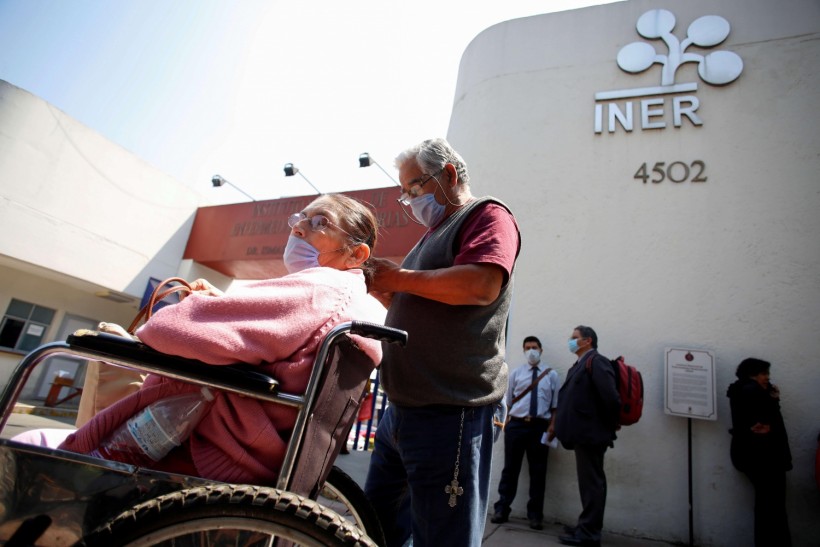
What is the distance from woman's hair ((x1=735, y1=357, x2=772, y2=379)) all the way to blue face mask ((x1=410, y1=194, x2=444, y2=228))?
Result: 3235 mm

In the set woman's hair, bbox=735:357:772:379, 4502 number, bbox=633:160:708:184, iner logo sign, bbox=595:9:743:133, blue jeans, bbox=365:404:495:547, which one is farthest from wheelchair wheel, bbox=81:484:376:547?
iner logo sign, bbox=595:9:743:133

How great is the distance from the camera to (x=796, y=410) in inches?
140

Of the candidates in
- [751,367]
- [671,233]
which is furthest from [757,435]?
[671,233]

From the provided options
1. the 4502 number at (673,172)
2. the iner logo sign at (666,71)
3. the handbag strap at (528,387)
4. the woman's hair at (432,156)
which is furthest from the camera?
the iner logo sign at (666,71)

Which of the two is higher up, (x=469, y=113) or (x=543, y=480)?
(x=469, y=113)

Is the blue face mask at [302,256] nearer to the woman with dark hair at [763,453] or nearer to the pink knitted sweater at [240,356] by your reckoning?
the pink knitted sweater at [240,356]

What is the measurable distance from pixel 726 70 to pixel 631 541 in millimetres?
4476

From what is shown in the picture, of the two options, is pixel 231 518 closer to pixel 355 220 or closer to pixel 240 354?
pixel 240 354

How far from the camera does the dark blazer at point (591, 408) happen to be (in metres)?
3.27

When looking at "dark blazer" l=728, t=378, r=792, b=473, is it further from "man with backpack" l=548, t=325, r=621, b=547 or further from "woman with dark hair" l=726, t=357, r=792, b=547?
"man with backpack" l=548, t=325, r=621, b=547

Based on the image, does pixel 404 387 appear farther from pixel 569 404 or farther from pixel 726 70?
pixel 726 70

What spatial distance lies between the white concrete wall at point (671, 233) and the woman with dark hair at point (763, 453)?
0.85 feet

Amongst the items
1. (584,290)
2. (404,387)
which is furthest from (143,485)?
(584,290)

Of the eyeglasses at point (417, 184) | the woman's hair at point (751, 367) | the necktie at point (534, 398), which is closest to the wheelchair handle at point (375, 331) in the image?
the eyeglasses at point (417, 184)
